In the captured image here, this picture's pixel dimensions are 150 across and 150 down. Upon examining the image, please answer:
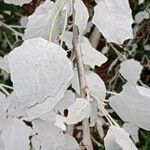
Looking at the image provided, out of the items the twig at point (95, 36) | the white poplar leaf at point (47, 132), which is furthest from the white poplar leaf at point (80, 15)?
the twig at point (95, 36)

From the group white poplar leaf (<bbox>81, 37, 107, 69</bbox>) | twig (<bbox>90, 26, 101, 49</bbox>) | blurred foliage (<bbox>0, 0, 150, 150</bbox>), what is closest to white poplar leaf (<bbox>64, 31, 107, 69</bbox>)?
white poplar leaf (<bbox>81, 37, 107, 69</bbox>)

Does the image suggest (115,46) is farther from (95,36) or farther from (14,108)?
(14,108)

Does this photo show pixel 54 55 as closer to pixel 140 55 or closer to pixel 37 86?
pixel 37 86

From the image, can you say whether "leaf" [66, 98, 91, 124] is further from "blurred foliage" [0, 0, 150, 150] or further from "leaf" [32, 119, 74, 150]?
"blurred foliage" [0, 0, 150, 150]

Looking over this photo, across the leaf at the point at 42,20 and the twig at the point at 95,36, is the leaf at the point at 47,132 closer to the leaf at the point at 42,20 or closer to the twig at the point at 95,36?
the leaf at the point at 42,20

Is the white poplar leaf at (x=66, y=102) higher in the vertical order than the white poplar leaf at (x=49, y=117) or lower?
higher

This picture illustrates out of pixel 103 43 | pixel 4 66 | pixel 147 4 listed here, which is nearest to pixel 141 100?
pixel 4 66
